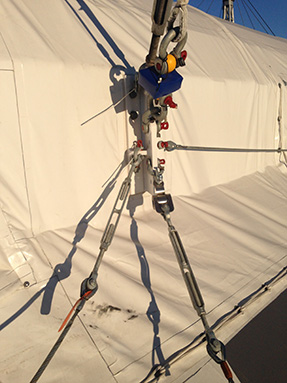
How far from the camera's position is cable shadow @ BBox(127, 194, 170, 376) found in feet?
3.60

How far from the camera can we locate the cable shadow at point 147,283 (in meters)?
1.10

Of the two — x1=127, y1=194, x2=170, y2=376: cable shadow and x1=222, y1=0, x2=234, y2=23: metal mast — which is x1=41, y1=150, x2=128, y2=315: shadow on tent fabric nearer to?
x1=127, y1=194, x2=170, y2=376: cable shadow

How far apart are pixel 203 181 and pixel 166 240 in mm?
673

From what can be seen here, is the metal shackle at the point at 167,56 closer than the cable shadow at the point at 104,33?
Yes

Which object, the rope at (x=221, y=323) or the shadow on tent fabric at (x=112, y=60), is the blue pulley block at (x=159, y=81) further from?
the rope at (x=221, y=323)

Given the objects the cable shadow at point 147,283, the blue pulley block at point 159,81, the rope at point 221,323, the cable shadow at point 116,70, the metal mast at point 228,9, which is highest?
the metal mast at point 228,9

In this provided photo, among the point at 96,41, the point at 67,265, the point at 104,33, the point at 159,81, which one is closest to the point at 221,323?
the point at 67,265

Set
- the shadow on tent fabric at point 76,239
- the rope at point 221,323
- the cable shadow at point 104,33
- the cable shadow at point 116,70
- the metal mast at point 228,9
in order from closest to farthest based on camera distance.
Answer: the rope at point 221,323 → the shadow on tent fabric at point 76,239 → the cable shadow at point 116,70 → the cable shadow at point 104,33 → the metal mast at point 228,9

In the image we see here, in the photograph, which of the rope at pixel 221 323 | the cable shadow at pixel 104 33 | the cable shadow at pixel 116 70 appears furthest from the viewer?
the cable shadow at pixel 104 33

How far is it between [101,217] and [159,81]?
72 centimetres

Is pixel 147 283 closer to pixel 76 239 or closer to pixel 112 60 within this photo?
pixel 76 239

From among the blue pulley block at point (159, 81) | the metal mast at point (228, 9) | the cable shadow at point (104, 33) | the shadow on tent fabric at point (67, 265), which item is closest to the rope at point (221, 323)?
the shadow on tent fabric at point (67, 265)

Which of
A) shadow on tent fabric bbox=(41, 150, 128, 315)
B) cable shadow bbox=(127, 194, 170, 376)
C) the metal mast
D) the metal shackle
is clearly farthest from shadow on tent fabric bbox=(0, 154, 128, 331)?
the metal mast

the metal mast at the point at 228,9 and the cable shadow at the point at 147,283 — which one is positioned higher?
the metal mast at the point at 228,9
